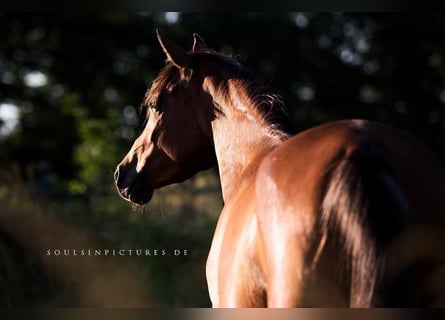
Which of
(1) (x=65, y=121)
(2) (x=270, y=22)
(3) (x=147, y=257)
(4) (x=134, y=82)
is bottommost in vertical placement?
(3) (x=147, y=257)

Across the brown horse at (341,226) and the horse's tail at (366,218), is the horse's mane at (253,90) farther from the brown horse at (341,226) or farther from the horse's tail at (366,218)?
the horse's tail at (366,218)

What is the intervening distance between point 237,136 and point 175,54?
0.49 m

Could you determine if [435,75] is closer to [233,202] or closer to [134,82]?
[134,82]

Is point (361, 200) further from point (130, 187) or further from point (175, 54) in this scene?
point (130, 187)

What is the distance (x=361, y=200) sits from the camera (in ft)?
5.88

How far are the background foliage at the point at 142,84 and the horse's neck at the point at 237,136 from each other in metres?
3.78

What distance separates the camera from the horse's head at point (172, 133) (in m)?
3.06

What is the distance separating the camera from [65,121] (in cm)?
983

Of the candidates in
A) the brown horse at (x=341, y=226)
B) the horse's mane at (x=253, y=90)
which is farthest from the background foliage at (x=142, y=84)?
the brown horse at (x=341, y=226)

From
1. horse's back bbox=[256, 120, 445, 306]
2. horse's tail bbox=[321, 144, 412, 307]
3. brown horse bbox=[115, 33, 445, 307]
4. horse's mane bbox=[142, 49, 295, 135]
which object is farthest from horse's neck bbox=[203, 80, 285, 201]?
horse's tail bbox=[321, 144, 412, 307]

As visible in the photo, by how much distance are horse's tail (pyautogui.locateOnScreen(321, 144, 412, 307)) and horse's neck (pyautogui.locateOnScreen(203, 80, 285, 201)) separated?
2.67 feet

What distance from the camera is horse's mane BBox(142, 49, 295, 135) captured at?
272cm

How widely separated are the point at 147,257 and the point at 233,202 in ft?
13.2

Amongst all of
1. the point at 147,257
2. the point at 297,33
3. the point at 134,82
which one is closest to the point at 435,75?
the point at 297,33
